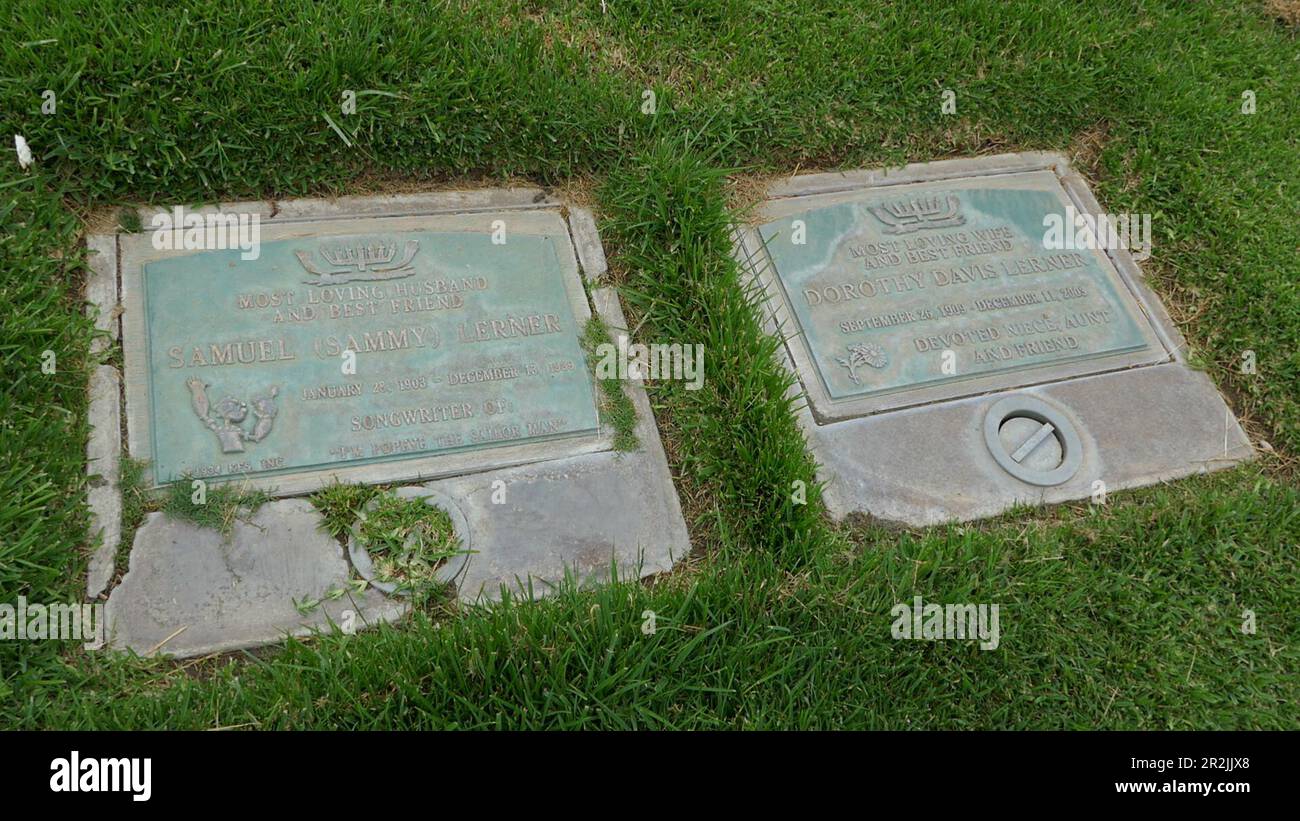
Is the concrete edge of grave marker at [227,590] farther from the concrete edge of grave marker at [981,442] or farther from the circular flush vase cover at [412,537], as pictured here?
the concrete edge of grave marker at [981,442]

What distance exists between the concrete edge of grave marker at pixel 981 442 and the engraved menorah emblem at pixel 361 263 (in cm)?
117

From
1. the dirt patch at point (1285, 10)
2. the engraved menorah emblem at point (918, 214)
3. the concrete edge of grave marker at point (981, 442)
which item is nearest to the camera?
the concrete edge of grave marker at point (981, 442)

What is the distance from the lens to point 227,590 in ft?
7.70

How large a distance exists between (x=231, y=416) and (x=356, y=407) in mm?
342

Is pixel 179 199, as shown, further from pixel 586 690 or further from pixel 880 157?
pixel 880 157

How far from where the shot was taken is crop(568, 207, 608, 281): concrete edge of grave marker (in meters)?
3.05

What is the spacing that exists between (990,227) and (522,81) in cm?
185

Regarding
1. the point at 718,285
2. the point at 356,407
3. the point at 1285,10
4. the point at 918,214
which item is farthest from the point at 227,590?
the point at 1285,10

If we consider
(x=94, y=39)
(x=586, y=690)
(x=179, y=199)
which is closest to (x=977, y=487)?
(x=586, y=690)

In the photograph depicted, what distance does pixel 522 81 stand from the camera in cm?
322

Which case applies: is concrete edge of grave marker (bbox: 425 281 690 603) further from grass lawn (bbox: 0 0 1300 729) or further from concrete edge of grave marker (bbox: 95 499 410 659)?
concrete edge of grave marker (bbox: 95 499 410 659)

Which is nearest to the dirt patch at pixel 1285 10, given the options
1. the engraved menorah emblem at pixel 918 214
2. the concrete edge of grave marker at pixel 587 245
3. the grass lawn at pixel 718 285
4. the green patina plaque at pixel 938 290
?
the grass lawn at pixel 718 285

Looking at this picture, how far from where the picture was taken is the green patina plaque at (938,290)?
120 inches

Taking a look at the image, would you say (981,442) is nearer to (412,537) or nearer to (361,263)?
(412,537)
